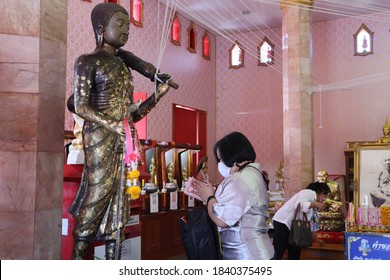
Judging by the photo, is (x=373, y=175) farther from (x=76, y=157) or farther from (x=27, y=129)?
(x=27, y=129)

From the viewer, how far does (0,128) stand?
2367 millimetres

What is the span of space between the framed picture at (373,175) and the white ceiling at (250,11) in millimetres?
5241

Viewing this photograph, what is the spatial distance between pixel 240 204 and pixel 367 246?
2972 mm

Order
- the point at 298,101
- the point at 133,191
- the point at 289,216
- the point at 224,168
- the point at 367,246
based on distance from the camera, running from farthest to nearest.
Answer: the point at 298,101
the point at 289,216
the point at 367,246
the point at 224,168
the point at 133,191

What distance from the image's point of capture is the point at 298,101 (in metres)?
8.38

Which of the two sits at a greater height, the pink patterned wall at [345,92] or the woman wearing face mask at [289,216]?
the pink patterned wall at [345,92]

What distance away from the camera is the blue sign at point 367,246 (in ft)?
15.6

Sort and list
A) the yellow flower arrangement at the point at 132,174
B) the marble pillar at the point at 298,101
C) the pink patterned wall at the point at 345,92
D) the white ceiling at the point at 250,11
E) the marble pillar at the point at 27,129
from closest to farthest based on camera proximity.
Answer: the marble pillar at the point at 27,129
the yellow flower arrangement at the point at 132,174
the marble pillar at the point at 298,101
the white ceiling at the point at 250,11
the pink patterned wall at the point at 345,92

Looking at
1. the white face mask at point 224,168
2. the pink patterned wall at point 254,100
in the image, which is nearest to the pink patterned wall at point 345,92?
the pink patterned wall at point 254,100

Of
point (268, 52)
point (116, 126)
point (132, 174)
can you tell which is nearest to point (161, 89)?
point (116, 126)

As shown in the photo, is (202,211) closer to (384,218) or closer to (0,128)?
(0,128)

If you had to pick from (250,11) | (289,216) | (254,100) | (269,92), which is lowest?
(289,216)

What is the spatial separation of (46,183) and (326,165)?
36.1 ft

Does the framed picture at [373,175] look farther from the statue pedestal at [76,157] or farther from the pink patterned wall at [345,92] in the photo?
the pink patterned wall at [345,92]
